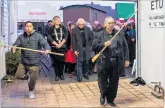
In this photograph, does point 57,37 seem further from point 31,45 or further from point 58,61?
point 31,45

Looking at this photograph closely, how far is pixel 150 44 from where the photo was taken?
8734 millimetres

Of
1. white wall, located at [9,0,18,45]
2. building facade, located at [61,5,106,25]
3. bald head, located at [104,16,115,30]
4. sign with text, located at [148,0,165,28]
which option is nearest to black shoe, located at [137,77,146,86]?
sign with text, located at [148,0,165,28]

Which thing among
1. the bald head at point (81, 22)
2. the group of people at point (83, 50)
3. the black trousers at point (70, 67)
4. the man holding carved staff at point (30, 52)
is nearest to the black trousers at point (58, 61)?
the group of people at point (83, 50)

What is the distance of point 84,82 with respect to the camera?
9.78m

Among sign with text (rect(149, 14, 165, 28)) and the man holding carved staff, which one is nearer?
the man holding carved staff

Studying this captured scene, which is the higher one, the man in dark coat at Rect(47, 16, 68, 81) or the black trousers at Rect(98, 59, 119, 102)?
the man in dark coat at Rect(47, 16, 68, 81)

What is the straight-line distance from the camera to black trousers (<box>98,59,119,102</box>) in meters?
6.79

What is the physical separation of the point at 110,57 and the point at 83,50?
10.00ft

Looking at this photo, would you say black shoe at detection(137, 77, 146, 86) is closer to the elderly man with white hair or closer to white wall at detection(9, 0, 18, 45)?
the elderly man with white hair

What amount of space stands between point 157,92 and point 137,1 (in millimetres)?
2823

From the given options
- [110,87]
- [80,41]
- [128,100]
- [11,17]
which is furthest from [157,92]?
[11,17]

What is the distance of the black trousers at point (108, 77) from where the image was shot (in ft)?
22.3

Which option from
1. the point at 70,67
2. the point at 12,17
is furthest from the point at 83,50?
the point at 12,17

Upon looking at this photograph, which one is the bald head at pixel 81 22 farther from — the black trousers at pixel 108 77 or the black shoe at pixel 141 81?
the black trousers at pixel 108 77
